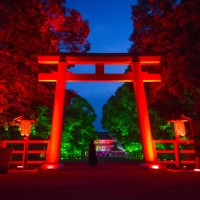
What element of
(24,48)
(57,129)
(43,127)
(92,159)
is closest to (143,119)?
(92,159)

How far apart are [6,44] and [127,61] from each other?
17.3 ft

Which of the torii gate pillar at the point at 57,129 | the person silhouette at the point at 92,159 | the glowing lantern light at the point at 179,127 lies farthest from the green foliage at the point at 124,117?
the person silhouette at the point at 92,159

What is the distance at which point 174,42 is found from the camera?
38.0ft

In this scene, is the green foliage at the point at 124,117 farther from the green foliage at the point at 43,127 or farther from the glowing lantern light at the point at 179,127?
the glowing lantern light at the point at 179,127

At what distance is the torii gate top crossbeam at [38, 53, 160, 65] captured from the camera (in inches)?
450

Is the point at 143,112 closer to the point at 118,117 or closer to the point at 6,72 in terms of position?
the point at 6,72

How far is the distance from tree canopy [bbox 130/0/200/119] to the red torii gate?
917 mm

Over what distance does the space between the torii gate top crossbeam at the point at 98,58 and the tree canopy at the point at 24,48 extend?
0.45 metres

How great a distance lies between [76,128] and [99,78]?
23.3 m

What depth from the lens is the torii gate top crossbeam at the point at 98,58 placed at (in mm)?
Answer: 11420

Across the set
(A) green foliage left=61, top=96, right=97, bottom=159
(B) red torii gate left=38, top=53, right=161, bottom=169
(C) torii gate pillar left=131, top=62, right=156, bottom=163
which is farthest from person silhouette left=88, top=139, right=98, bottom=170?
(A) green foliage left=61, top=96, right=97, bottom=159

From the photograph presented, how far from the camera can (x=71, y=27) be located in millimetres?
13477

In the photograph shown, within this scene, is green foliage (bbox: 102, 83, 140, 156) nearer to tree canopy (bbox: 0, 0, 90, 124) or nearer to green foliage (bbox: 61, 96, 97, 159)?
green foliage (bbox: 61, 96, 97, 159)

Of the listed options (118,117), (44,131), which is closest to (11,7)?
(44,131)
